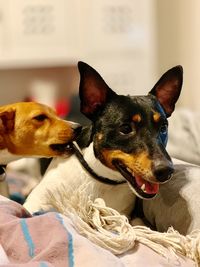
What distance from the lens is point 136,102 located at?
2.78 ft

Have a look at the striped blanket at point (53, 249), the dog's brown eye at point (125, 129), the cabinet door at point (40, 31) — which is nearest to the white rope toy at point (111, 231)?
the striped blanket at point (53, 249)

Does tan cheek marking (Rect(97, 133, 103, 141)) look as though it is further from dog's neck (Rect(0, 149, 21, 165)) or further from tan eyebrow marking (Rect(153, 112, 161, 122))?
dog's neck (Rect(0, 149, 21, 165))

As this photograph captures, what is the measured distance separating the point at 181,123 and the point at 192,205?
2.28 feet

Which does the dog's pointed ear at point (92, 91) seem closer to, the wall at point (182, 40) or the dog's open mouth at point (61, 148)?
the dog's open mouth at point (61, 148)

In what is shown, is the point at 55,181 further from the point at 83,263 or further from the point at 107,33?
the point at 107,33

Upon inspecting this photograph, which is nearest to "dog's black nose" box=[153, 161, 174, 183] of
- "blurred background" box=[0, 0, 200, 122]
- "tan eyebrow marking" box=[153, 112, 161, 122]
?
"tan eyebrow marking" box=[153, 112, 161, 122]

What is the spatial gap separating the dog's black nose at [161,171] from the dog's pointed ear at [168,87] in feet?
0.61

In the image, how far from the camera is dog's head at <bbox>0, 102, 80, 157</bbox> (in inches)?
37.3

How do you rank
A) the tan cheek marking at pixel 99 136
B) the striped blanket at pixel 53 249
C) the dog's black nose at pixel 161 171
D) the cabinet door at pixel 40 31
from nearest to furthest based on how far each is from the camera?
the striped blanket at pixel 53 249 < the dog's black nose at pixel 161 171 < the tan cheek marking at pixel 99 136 < the cabinet door at pixel 40 31

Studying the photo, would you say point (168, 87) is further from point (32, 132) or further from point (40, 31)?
point (40, 31)

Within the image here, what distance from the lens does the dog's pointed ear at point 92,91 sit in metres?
0.87

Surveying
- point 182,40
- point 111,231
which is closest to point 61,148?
point 111,231

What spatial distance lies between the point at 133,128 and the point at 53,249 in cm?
30

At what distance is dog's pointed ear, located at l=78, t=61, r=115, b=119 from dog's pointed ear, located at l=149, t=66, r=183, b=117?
102 mm
